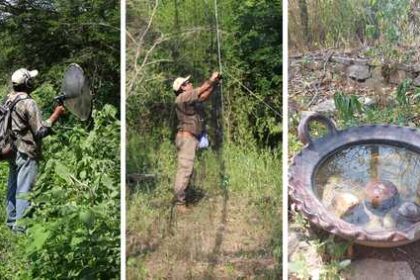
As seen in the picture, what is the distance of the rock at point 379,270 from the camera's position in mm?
3861

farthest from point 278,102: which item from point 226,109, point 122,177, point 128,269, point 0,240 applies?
point 0,240

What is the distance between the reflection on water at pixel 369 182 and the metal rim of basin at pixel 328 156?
3cm

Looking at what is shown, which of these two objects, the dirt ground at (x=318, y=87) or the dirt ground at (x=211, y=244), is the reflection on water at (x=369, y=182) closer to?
the dirt ground at (x=318, y=87)

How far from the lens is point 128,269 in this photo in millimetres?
4188

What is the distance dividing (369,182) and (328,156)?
0.25 meters

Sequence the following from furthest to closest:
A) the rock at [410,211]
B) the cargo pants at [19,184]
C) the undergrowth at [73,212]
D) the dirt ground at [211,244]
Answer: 1. the cargo pants at [19,184]
2. the dirt ground at [211,244]
3. the undergrowth at [73,212]
4. the rock at [410,211]

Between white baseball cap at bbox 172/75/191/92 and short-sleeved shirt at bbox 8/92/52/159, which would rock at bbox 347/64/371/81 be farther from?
short-sleeved shirt at bbox 8/92/52/159

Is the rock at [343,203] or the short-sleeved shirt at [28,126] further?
the short-sleeved shirt at [28,126]

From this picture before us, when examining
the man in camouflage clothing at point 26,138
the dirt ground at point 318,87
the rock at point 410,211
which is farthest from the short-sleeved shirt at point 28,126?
the rock at point 410,211

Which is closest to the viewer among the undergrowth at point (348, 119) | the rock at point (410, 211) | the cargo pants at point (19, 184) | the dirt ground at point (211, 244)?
the rock at point (410, 211)

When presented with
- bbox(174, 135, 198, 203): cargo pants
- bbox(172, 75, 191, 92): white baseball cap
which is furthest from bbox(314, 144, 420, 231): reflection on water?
bbox(172, 75, 191, 92): white baseball cap

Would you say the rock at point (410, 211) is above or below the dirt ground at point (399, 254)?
above

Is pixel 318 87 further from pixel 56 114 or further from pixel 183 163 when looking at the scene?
pixel 56 114

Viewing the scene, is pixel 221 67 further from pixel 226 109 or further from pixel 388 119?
pixel 388 119
